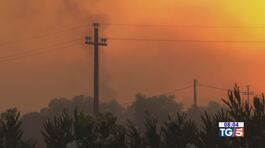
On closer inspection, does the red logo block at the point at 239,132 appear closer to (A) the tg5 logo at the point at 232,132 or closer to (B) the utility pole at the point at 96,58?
(A) the tg5 logo at the point at 232,132

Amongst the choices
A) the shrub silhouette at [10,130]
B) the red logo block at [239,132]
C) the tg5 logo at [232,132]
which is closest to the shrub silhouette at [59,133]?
the shrub silhouette at [10,130]

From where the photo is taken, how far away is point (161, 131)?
19578 millimetres

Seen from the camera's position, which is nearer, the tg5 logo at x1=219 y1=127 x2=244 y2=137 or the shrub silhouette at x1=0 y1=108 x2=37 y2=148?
the tg5 logo at x1=219 y1=127 x2=244 y2=137

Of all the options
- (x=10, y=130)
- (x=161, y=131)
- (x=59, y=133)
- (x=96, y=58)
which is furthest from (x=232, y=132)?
(x=96, y=58)

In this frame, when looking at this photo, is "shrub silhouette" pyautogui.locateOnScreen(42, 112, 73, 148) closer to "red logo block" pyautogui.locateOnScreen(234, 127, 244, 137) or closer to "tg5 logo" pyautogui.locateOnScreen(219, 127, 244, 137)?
"tg5 logo" pyautogui.locateOnScreen(219, 127, 244, 137)

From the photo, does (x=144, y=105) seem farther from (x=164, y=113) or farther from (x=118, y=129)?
(x=118, y=129)

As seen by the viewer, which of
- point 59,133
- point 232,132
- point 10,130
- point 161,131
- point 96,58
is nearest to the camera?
point 232,132

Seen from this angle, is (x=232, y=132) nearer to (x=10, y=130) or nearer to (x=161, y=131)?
(x=161, y=131)

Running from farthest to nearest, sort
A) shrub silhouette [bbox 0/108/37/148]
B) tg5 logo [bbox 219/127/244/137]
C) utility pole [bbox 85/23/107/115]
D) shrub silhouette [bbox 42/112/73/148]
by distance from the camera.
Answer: utility pole [bbox 85/23/107/115] → shrub silhouette [bbox 0/108/37/148] → shrub silhouette [bbox 42/112/73/148] → tg5 logo [bbox 219/127/244/137]

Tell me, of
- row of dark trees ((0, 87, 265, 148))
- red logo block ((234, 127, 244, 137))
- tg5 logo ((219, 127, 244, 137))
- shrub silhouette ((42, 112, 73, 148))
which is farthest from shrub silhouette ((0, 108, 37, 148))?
red logo block ((234, 127, 244, 137))

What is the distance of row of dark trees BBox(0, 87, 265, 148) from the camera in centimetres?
1816

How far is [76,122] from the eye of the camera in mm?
20891

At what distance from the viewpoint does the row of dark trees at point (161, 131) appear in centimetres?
Answer: 1816

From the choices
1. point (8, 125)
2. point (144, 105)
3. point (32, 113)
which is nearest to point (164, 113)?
point (144, 105)
